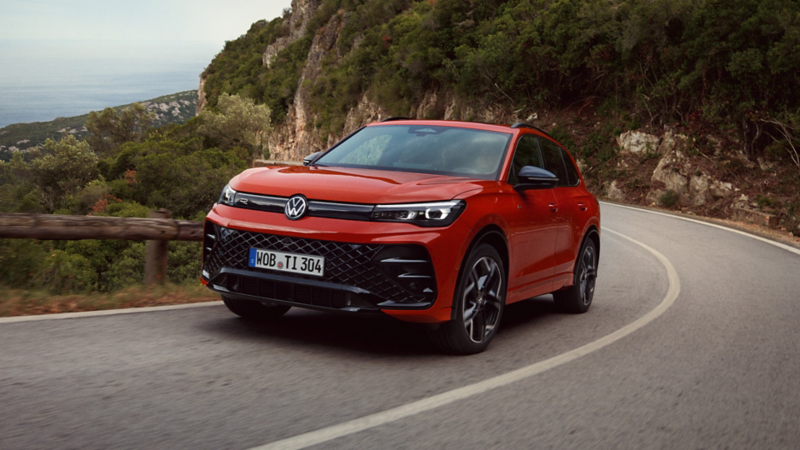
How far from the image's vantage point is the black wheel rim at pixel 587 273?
26.0 ft

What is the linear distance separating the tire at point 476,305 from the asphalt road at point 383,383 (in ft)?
0.46

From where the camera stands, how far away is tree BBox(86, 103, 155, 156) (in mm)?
99875

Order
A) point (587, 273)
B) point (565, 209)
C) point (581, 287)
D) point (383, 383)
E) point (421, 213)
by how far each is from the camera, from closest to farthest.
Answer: point (383, 383)
point (421, 213)
point (565, 209)
point (581, 287)
point (587, 273)

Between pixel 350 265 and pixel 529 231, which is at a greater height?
pixel 529 231

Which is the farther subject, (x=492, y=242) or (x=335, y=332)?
(x=335, y=332)

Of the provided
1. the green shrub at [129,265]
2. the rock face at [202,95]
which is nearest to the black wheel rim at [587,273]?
the green shrub at [129,265]

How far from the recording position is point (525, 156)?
6.54 metres

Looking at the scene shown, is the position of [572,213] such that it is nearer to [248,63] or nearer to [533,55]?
[533,55]

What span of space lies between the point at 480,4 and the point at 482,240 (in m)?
45.1

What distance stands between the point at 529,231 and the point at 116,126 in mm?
103241

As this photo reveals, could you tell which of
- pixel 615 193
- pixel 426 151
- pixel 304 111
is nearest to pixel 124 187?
pixel 304 111

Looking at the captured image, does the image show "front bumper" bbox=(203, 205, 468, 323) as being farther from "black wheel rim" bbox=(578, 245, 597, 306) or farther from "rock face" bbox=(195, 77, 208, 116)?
"rock face" bbox=(195, 77, 208, 116)

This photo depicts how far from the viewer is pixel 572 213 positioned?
7.36 m

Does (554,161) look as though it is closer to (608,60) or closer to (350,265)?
(350,265)
